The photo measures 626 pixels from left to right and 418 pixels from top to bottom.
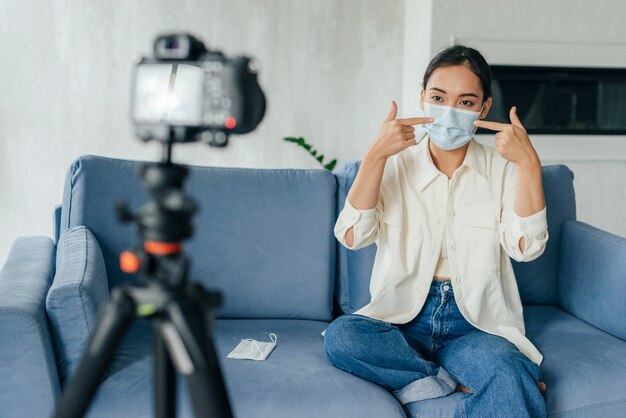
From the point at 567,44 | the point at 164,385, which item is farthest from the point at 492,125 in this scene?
the point at 567,44

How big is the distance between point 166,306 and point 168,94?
0.24 meters

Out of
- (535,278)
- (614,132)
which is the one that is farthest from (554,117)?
(535,278)

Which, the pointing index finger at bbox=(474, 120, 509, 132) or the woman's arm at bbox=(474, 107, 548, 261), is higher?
the pointing index finger at bbox=(474, 120, 509, 132)

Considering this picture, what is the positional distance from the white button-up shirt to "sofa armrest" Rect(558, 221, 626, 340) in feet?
0.94

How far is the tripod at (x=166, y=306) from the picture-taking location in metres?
0.71

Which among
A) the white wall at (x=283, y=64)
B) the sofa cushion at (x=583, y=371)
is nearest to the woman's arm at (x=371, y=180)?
the sofa cushion at (x=583, y=371)

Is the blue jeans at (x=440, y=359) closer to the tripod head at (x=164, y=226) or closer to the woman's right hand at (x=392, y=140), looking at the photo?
the woman's right hand at (x=392, y=140)

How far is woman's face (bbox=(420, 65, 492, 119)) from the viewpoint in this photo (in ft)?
5.82

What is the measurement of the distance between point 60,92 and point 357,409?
8.80 feet

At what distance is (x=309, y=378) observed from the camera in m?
1.58

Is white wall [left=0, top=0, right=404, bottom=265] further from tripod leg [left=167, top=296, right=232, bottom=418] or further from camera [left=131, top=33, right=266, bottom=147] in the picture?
tripod leg [left=167, top=296, right=232, bottom=418]

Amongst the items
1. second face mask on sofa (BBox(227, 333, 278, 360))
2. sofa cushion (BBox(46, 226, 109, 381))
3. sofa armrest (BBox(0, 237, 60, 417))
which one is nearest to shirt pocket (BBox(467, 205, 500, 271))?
second face mask on sofa (BBox(227, 333, 278, 360))

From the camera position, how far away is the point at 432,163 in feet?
6.08

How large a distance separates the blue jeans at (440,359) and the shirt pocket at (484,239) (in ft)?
0.34
